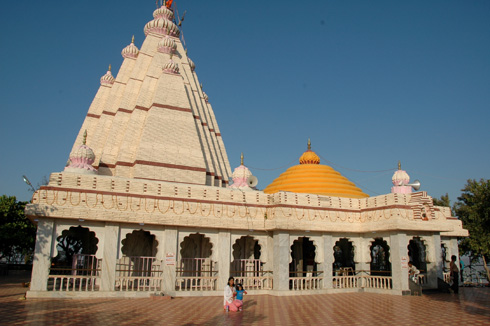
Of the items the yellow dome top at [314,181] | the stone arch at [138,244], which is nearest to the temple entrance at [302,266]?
the yellow dome top at [314,181]

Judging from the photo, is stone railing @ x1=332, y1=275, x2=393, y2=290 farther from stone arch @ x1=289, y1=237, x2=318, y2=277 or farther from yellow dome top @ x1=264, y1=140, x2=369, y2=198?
yellow dome top @ x1=264, y1=140, x2=369, y2=198

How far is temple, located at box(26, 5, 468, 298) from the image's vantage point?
1625cm

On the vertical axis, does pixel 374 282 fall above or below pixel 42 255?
below

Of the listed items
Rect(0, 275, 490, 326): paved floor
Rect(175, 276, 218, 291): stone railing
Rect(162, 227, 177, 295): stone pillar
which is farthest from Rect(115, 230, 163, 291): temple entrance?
Rect(0, 275, 490, 326): paved floor

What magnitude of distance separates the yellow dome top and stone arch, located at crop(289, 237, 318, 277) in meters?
3.31

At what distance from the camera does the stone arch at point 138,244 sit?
60.6ft

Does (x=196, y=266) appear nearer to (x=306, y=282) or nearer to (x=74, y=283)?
(x=306, y=282)

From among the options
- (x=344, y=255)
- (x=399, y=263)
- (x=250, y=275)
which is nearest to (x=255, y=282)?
(x=250, y=275)

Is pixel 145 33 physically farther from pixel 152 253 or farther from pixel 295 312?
pixel 295 312

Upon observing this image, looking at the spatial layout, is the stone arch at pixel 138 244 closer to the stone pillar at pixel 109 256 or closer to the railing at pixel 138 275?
the railing at pixel 138 275

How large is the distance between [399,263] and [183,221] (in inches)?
395

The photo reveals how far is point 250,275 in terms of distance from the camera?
65.5 ft

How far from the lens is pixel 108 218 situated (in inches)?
640

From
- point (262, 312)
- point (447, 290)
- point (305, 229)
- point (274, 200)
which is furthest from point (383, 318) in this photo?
point (447, 290)
